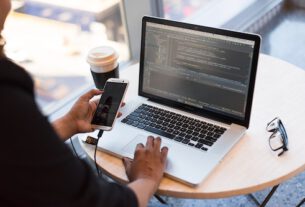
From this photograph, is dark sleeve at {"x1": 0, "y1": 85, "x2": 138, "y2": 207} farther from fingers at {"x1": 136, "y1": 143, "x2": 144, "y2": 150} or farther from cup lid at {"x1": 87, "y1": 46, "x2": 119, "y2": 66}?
cup lid at {"x1": 87, "y1": 46, "x2": 119, "y2": 66}

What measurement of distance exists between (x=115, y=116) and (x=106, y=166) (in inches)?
5.9

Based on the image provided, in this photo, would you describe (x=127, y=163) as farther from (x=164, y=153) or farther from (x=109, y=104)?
(x=109, y=104)

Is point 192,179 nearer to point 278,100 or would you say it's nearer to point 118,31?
point 278,100

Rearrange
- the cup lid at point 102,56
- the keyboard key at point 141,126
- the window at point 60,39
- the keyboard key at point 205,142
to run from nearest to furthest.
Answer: the keyboard key at point 205,142
the keyboard key at point 141,126
the cup lid at point 102,56
the window at point 60,39

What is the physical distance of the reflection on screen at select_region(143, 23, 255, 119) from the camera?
3.70 feet

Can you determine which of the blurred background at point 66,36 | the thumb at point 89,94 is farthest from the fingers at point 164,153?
the blurred background at point 66,36

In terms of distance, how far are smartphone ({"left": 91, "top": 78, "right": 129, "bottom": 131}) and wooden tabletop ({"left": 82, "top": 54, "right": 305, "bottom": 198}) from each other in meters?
0.09

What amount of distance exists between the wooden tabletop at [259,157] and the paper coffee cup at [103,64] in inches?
4.9

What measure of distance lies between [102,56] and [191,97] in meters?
0.38

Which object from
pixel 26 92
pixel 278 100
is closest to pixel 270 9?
pixel 278 100

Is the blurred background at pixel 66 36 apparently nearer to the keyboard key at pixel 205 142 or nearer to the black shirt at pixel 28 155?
the keyboard key at pixel 205 142

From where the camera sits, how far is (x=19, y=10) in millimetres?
1975

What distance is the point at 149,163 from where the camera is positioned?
1.03 m

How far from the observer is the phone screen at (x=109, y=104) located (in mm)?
1183
